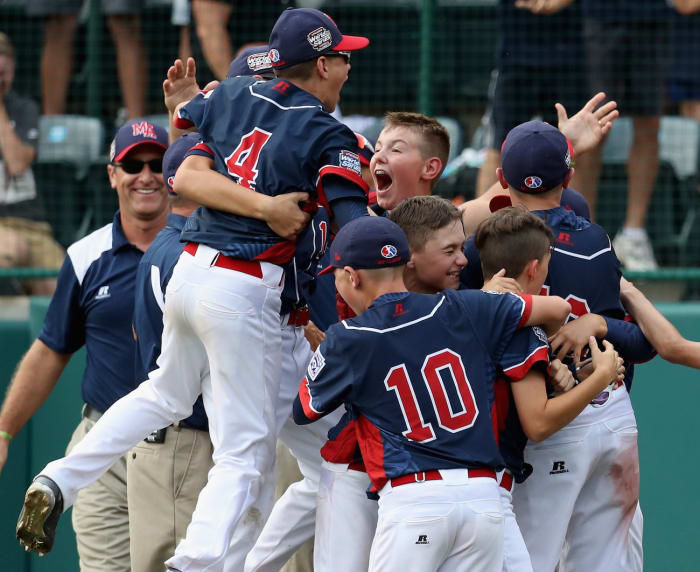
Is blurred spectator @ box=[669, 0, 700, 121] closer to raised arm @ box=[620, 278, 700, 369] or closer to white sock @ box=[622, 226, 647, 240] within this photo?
white sock @ box=[622, 226, 647, 240]

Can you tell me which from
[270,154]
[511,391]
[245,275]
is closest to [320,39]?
[270,154]

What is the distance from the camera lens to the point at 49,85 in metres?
7.25

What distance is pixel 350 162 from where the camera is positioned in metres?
3.78

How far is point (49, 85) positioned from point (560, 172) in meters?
4.33

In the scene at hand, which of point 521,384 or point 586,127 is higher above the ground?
point 586,127

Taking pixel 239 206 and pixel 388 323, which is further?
pixel 239 206

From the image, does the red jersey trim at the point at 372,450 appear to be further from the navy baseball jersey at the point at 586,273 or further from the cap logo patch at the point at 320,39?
the cap logo patch at the point at 320,39

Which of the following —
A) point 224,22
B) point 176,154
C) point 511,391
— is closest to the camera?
point 511,391

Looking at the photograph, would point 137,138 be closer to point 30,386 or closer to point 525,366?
point 30,386

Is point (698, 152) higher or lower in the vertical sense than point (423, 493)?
higher

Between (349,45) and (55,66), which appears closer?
(349,45)

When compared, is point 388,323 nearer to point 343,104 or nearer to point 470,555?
point 470,555

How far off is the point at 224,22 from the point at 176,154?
279 centimetres

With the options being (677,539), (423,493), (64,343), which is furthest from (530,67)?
(423,493)
